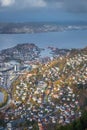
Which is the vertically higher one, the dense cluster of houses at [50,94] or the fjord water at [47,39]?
the fjord water at [47,39]

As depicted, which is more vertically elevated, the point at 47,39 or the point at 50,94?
the point at 47,39

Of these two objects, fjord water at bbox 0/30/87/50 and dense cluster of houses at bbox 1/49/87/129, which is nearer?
dense cluster of houses at bbox 1/49/87/129

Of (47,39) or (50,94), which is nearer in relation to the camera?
(50,94)

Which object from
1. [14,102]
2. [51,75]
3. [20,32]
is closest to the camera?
[14,102]

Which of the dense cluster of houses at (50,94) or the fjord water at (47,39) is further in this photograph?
the fjord water at (47,39)

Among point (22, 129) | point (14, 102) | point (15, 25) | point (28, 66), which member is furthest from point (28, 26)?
point (22, 129)

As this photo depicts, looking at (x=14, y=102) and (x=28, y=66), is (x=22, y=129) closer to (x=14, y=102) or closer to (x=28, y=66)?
(x=14, y=102)

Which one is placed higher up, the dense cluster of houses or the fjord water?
the fjord water

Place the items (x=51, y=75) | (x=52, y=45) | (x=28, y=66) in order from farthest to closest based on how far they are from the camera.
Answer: (x=52, y=45)
(x=28, y=66)
(x=51, y=75)
